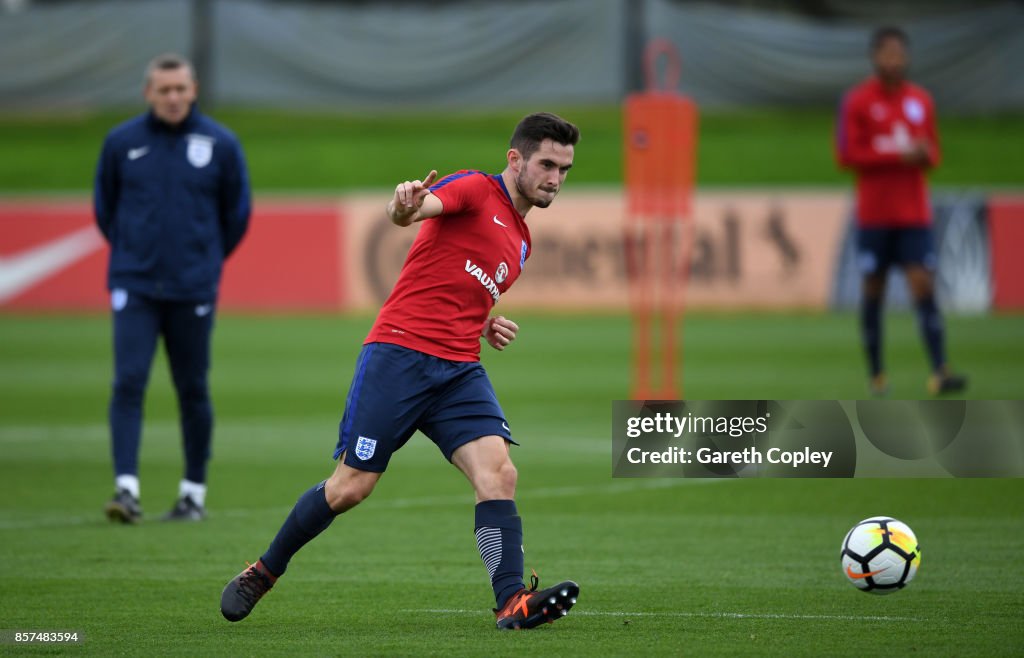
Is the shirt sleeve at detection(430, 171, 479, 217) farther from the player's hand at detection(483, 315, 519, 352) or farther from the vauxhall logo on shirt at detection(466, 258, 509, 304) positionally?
the player's hand at detection(483, 315, 519, 352)

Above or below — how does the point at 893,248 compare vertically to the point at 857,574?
above

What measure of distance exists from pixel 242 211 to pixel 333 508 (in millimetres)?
3599

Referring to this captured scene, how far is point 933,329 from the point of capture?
14664 mm

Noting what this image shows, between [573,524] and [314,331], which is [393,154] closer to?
[314,331]

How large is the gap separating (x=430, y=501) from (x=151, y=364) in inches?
77.9

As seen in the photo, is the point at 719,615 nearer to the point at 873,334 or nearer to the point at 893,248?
the point at 873,334

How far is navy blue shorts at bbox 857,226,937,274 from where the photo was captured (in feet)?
48.6

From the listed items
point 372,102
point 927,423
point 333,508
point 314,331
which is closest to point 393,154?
point 372,102

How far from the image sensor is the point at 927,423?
1123cm

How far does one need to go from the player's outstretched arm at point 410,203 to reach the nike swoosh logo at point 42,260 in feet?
64.8

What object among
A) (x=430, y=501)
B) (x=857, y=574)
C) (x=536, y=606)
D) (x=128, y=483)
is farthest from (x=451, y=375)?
(x=430, y=501)

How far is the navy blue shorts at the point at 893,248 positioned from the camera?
583 inches

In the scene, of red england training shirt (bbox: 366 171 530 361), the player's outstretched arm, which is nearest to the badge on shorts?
red england training shirt (bbox: 366 171 530 361)

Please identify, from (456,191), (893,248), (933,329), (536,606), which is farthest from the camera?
(893,248)
